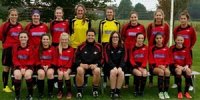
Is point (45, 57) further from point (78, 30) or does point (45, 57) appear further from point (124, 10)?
point (124, 10)

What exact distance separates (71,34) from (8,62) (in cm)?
141

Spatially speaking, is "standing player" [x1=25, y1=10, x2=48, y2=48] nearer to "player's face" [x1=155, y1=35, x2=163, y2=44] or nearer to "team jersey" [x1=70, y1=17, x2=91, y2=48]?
"team jersey" [x1=70, y1=17, x2=91, y2=48]

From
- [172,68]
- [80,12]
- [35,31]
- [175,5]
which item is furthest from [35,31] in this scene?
[175,5]

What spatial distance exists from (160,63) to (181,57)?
46 centimetres

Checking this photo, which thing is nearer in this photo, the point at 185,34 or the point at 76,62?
the point at 76,62

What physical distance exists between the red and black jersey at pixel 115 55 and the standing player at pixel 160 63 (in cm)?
57

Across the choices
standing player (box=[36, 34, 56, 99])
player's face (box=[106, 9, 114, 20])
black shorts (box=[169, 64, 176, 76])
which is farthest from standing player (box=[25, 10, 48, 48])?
black shorts (box=[169, 64, 176, 76])

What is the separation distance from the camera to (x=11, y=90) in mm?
7887

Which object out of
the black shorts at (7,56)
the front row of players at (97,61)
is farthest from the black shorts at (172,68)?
the black shorts at (7,56)

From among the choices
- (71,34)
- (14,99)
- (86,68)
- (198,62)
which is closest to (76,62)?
(86,68)

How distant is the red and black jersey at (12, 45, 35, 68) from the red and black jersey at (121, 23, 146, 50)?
1.98 meters

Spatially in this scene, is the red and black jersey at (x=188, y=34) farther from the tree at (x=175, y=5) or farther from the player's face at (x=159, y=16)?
the tree at (x=175, y=5)

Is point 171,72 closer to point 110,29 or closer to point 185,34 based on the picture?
point 185,34

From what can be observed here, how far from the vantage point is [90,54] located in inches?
295
